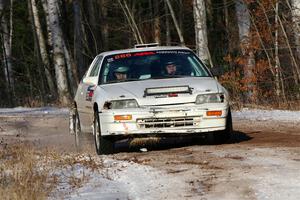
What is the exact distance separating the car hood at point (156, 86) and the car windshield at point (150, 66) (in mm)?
383

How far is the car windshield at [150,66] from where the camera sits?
12031mm

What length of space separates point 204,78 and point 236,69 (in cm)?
1347

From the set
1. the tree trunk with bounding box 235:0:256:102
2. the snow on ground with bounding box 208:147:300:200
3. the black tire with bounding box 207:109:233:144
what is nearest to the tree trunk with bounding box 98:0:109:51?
the tree trunk with bounding box 235:0:256:102

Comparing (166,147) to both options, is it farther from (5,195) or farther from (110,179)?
(5,195)

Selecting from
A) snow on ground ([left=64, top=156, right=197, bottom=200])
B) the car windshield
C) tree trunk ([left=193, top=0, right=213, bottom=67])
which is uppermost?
tree trunk ([left=193, top=0, right=213, bottom=67])

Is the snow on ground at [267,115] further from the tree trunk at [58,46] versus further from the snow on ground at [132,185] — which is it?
the tree trunk at [58,46]

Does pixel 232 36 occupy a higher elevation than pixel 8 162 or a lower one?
higher

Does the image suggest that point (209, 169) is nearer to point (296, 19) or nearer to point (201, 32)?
point (201, 32)

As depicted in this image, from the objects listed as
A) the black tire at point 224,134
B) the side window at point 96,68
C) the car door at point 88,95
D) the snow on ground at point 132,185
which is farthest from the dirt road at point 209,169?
the side window at point 96,68

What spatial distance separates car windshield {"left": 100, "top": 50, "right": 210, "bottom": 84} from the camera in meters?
12.0

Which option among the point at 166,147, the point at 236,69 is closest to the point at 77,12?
the point at 236,69

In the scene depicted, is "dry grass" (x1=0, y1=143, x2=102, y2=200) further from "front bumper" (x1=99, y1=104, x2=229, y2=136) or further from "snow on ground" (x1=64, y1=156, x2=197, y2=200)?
"front bumper" (x1=99, y1=104, x2=229, y2=136)

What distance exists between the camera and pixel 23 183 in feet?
26.9

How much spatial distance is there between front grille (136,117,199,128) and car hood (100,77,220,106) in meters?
0.23
